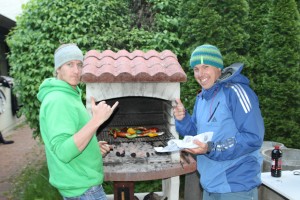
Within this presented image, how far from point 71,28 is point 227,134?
3.92 meters

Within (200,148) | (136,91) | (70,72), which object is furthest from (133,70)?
(200,148)

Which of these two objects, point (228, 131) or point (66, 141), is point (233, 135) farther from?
point (66, 141)

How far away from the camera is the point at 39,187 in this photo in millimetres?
5324

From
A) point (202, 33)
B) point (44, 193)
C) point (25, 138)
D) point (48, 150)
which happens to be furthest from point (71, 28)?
point (25, 138)

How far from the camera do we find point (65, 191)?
2.68 meters

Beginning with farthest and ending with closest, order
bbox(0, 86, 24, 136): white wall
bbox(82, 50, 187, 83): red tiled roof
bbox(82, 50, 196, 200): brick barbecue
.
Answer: bbox(0, 86, 24, 136): white wall, bbox(82, 50, 187, 83): red tiled roof, bbox(82, 50, 196, 200): brick barbecue

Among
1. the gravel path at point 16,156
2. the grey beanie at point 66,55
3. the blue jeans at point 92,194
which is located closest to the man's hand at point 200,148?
the blue jeans at point 92,194

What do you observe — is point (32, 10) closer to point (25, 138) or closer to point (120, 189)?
point (120, 189)

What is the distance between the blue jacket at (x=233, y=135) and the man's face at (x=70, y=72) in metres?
1.10

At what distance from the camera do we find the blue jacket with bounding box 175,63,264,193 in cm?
271

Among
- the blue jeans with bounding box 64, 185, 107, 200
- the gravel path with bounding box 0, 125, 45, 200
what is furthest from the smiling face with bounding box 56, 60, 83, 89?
the gravel path with bounding box 0, 125, 45, 200

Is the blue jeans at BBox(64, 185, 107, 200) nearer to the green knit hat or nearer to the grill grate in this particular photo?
the green knit hat

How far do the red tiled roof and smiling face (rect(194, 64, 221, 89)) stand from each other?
76 cm

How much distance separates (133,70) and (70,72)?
48.2 inches
